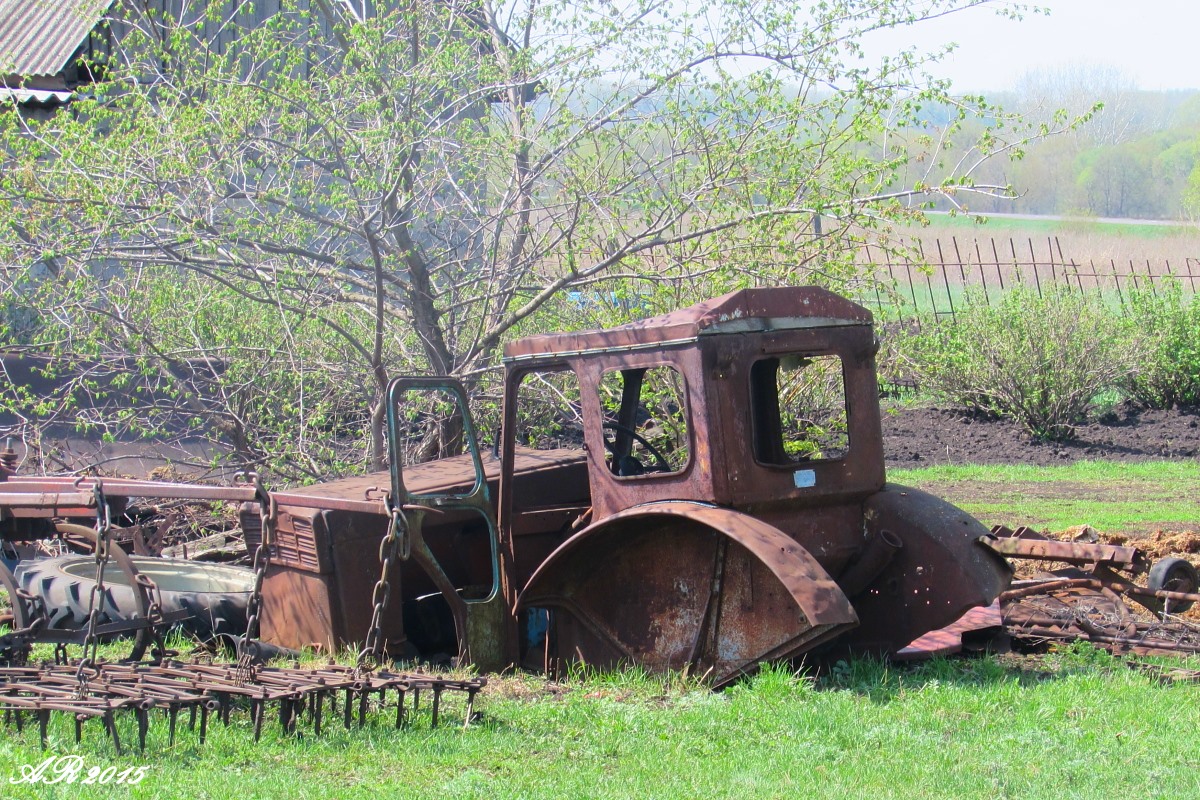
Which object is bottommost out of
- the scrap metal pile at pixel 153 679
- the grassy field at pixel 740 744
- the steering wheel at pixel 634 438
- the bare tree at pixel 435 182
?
the grassy field at pixel 740 744

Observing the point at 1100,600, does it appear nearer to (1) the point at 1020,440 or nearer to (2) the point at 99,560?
(2) the point at 99,560

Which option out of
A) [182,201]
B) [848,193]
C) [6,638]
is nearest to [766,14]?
[848,193]

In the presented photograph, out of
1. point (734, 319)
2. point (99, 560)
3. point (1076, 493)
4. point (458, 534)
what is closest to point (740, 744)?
point (734, 319)

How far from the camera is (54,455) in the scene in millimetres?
10047

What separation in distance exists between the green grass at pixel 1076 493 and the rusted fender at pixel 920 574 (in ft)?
16.8

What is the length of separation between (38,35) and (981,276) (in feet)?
51.2

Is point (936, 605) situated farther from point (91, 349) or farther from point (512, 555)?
point (91, 349)

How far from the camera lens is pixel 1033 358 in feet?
56.7

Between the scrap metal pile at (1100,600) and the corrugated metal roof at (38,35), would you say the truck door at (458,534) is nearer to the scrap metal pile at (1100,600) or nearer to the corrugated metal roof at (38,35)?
the scrap metal pile at (1100,600)

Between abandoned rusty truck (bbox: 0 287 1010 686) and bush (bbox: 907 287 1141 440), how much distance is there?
36.0 feet

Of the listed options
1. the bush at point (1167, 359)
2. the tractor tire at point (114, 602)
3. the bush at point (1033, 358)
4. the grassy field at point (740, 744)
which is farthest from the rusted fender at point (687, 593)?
the bush at point (1167, 359)

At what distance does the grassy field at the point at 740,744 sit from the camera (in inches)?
165

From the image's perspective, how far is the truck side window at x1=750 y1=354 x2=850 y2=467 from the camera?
6203 millimetres

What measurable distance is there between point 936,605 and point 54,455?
718 centimetres
